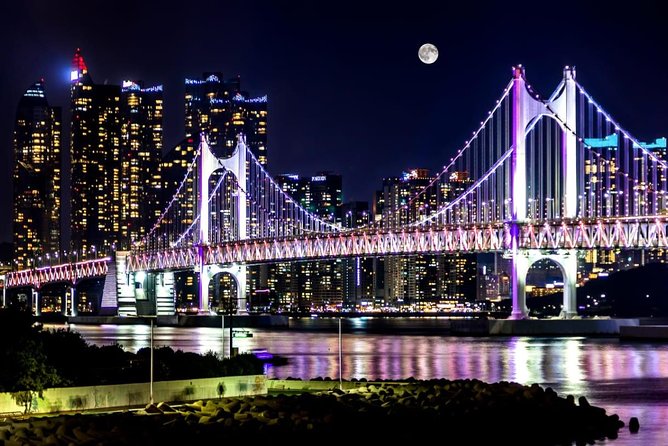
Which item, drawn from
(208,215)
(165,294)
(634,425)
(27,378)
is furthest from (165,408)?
(165,294)

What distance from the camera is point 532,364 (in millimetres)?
57969

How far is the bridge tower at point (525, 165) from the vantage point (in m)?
83.9

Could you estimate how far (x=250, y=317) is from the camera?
121 m

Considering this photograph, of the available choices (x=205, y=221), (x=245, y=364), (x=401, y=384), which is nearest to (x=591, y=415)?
(x=401, y=384)

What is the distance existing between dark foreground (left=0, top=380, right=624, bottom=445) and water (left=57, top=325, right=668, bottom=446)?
1.65 metres

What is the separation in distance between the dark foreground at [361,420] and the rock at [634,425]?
27 cm

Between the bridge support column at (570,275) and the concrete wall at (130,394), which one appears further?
the bridge support column at (570,275)

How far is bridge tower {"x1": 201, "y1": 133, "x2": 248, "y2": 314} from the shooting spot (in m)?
116

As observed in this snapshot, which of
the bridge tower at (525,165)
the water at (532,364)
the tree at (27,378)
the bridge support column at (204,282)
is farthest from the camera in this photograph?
Answer: the bridge support column at (204,282)

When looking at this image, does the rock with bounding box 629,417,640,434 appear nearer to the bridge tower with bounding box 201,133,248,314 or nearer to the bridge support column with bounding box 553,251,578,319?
the bridge support column with bounding box 553,251,578,319

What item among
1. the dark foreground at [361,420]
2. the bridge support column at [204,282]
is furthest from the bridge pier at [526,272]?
the dark foreground at [361,420]

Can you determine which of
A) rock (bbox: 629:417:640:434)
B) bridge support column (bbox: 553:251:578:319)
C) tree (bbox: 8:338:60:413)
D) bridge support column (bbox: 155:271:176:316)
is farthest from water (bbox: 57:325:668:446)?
bridge support column (bbox: 155:271:176:316)

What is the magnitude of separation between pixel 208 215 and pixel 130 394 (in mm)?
90138

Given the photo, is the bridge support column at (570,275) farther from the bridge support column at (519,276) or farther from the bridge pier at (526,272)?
the bridge support column at (519,276)
